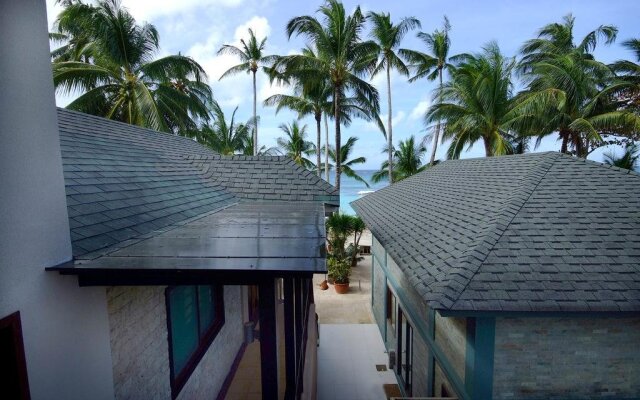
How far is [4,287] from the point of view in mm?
2271

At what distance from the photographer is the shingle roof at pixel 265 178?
780 cm

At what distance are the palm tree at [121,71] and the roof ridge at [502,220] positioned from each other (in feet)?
45.5

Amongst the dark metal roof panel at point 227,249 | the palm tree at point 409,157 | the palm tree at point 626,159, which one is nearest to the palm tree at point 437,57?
the palm tree at point 409,157

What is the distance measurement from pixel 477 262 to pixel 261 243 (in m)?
3.61

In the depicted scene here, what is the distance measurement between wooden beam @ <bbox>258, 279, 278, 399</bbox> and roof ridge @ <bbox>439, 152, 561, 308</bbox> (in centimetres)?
256

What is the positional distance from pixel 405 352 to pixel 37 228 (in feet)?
30.2

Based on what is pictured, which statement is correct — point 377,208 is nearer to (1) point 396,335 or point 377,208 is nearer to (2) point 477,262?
(1) point 396,335

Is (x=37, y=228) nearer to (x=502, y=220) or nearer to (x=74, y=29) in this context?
(x=502, y=220)

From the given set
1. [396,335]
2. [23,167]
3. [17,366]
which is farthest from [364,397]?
[23,167]

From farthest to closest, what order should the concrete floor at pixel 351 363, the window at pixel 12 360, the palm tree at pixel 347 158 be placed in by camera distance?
the palm tree at pixel 347 158 → the concrete floor at pixel 351 363 → the window at pixel 12 360

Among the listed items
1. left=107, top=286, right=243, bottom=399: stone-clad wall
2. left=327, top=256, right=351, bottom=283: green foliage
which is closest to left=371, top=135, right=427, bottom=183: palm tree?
left=327, top=256, right=351, bottom=283: green foliage

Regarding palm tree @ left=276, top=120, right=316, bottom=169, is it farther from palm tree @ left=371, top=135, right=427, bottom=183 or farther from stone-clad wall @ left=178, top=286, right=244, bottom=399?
stone-clad wall @ left=178, top=286, right=244, bottom=399

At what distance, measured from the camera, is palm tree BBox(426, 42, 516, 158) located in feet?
53.3

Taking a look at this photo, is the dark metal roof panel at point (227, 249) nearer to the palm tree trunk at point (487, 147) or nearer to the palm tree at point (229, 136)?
the palm tree trunk at point (487, 147)
